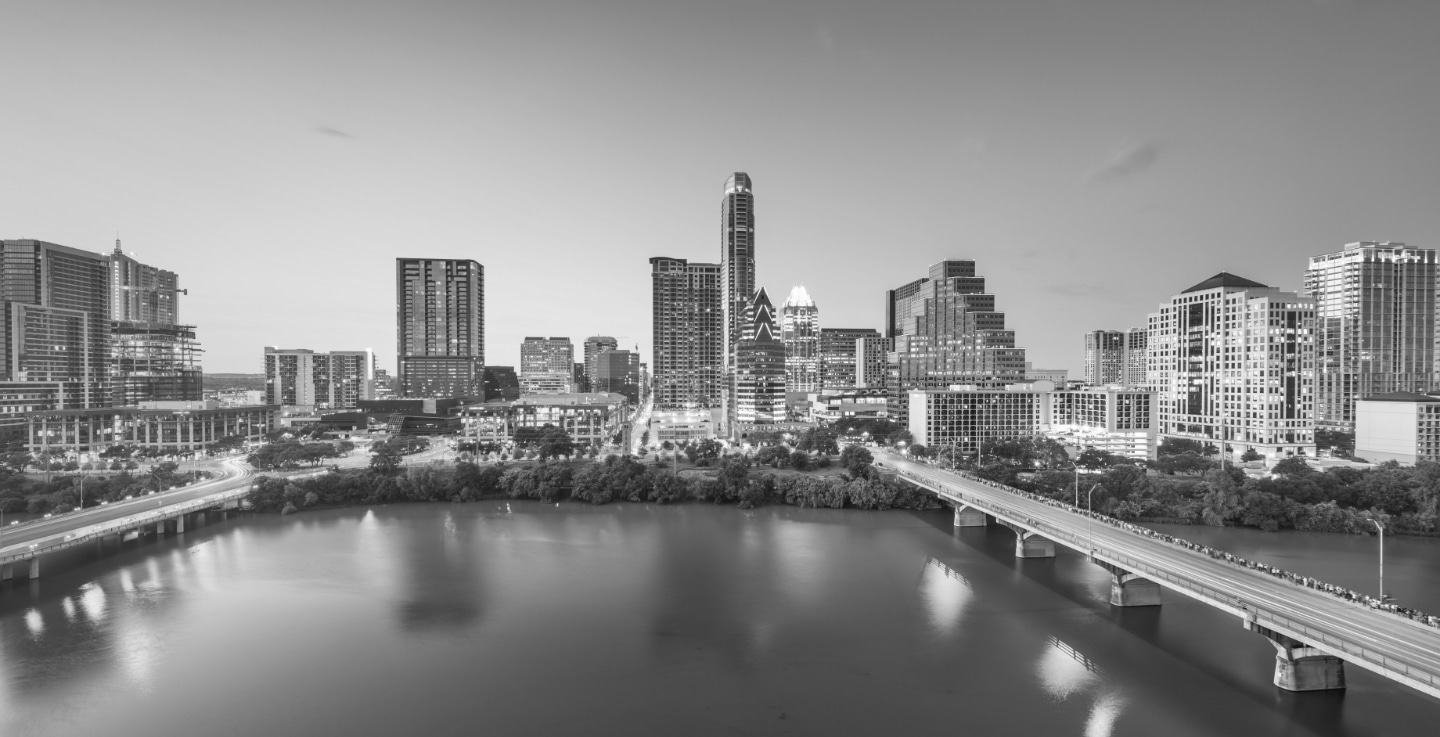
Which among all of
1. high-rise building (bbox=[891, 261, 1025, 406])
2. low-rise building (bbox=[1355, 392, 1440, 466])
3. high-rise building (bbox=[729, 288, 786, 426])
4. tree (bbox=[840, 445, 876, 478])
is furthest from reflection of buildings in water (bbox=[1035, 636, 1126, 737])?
high-rise building (bbox=[729, 288, 786, 426])

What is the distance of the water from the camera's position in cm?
2527

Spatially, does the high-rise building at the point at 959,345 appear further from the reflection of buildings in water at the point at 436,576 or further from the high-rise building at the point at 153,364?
the high-rise building at the point at 153,364

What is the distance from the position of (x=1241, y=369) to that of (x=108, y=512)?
117860 millimetres

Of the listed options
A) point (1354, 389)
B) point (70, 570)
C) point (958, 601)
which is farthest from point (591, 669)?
point (1354, 389)

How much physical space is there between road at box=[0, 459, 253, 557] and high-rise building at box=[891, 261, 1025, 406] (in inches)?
3583

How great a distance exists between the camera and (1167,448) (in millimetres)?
83500

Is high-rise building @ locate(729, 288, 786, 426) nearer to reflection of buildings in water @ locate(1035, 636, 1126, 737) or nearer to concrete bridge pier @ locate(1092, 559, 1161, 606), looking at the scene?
concrete bridge pier @ locate(1092, 559, 1161, 606)

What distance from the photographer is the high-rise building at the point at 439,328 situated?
178875 millimetres

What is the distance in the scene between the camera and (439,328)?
18812cm

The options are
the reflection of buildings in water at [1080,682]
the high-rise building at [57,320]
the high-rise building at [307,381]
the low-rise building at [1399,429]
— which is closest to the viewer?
the reflection of buildings in water at [1080,682]

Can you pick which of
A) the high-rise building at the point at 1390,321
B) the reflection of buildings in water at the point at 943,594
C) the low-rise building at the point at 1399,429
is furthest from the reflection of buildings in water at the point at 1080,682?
the high-rise building at the point at 1390,321

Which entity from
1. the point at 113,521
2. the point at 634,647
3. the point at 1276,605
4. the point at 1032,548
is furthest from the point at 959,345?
the point at 113,521

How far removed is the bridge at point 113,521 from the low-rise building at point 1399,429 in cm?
11628

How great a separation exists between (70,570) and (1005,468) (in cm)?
7248
